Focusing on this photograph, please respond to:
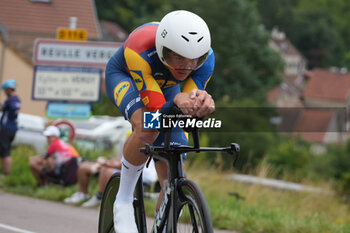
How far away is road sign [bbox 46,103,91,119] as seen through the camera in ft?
48.4

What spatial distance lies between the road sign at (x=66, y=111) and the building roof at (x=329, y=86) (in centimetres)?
12426

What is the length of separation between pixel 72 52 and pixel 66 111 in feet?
4.70

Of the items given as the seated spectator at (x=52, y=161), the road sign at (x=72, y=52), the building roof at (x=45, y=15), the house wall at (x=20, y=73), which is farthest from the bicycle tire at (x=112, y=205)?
the house wall at (x=20, y=73)

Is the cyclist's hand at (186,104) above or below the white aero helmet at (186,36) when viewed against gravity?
below

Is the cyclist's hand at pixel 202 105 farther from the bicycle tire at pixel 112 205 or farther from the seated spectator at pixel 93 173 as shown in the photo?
the seated spectator at pixel 93 173

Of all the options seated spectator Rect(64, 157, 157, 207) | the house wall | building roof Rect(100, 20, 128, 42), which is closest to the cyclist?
seated spectator Rect(64, 157, 157, 207)

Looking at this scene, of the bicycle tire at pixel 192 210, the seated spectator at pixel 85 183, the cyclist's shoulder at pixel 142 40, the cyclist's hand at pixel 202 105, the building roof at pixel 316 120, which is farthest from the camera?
the building roof at pixel 316 120

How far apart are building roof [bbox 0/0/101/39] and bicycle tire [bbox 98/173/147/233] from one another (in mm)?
33091

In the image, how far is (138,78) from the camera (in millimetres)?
4590

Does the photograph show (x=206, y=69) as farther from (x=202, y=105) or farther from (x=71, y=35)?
(x=71, y=35)

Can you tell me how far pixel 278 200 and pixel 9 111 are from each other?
16.9ft

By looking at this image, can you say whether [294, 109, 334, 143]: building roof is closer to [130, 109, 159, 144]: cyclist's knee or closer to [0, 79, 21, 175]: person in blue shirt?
[0, 79, 21, 175]: person in blue shirt

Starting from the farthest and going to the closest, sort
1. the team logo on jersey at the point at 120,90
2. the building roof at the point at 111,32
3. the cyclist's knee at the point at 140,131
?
the building roof at the point at 111,32 < the team logo on jersey at the point at 120,90 < the cyclist's knee at the point at 140,131

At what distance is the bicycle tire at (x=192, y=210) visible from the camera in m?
3.87
